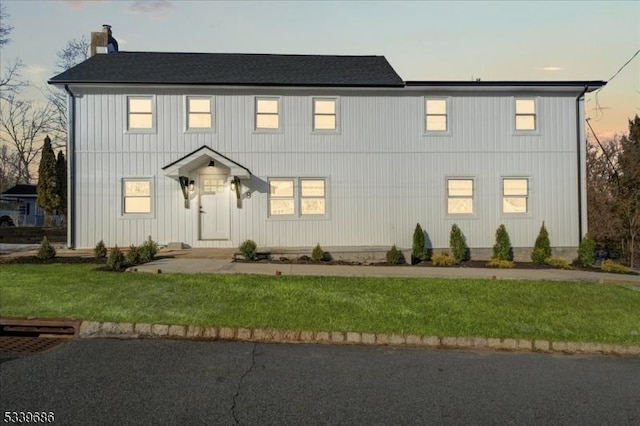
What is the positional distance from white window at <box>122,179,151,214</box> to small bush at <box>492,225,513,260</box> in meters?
11.6

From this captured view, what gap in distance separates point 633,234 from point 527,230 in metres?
4.83

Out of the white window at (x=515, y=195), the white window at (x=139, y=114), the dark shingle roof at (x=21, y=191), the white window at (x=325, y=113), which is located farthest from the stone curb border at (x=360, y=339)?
the dark shingle roof at (x=21, y=191)

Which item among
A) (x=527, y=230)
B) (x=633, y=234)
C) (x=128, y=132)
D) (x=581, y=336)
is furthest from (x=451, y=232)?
(x=128, y=132)

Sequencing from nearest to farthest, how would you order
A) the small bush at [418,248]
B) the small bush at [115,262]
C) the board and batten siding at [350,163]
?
the small bush at [115,262] → the small bush at [418,248] → the board and batten siding at [350,163]

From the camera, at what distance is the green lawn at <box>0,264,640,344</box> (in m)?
7.46

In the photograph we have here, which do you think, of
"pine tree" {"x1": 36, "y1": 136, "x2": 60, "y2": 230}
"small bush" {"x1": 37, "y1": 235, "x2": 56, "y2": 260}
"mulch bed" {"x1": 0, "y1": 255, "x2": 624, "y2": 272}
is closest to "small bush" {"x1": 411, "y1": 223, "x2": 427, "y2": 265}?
"mulch bed" {"x1": 0, "y1": 255, "x2": 624, "y2": 272}

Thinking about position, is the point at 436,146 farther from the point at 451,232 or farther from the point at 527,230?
the point at 527,230

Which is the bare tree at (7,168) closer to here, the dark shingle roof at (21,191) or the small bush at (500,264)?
the dark shingle roof at (21,191)

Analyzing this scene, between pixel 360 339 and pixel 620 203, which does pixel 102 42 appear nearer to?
pixel 360 339

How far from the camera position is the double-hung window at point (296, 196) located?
667 inches

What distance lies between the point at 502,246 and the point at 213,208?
31.8 ft

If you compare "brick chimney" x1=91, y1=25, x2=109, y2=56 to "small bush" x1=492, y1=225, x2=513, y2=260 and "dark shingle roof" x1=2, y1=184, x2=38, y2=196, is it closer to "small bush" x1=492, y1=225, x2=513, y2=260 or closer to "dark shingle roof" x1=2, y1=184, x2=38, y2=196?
"small bush" x1=492, y1=225, x2=513, y2=260

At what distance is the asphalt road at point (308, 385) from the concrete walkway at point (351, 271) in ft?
16.8

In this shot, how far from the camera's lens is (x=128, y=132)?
16422 millimetres
